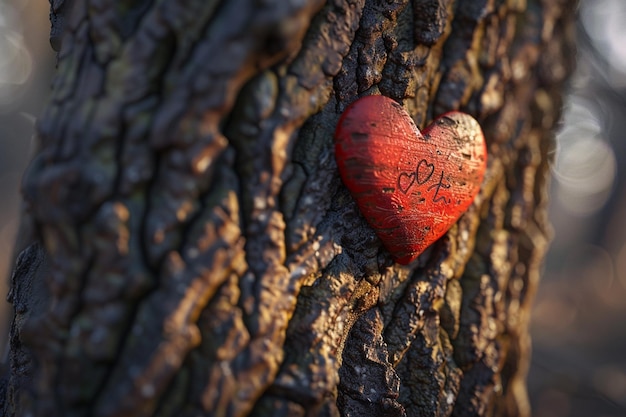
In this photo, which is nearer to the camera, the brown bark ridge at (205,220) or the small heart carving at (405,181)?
the brown bark ridge at (205,220)

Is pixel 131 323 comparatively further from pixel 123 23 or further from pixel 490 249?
pixel 490 249

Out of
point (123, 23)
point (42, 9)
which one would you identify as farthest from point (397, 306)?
point (42, 9)

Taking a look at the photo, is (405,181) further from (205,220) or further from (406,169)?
(205,220)

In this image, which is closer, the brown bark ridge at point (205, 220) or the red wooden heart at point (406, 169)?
the brown bark ridge at point (205, 220)

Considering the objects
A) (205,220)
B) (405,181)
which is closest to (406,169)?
(405,181)

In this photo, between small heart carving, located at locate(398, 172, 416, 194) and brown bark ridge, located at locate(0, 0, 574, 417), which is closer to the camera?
brown bark ridge, located at locate(0, 0, 574, 417)
